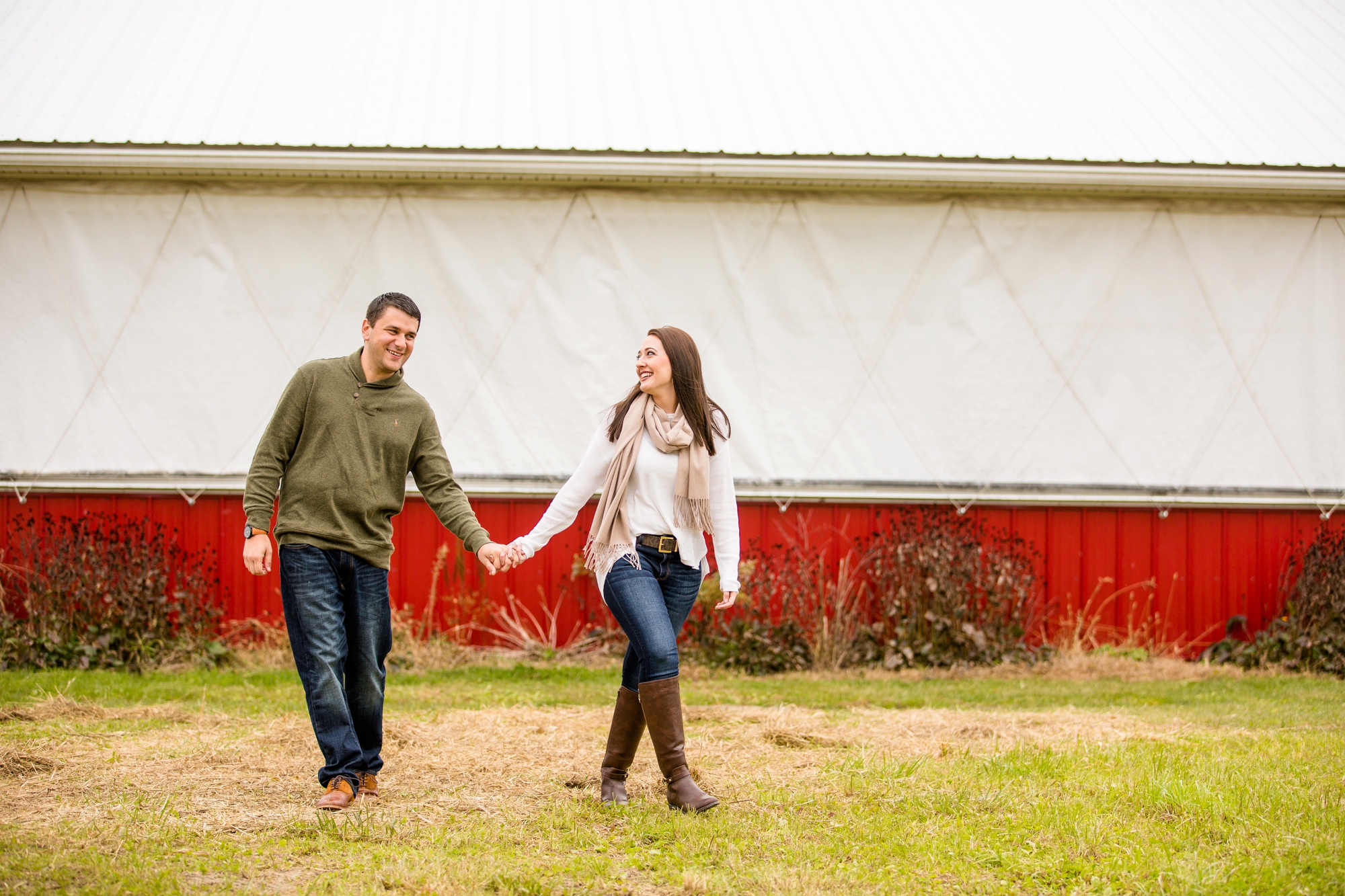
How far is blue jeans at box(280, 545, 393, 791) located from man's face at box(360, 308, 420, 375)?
2.44 ft

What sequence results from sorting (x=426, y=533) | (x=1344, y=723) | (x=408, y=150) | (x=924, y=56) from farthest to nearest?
(x=924, y=56)
(x=426, y=533)
(x=408, y=150)
(x=1344, y=723)

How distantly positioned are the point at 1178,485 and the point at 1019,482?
3.91 ft

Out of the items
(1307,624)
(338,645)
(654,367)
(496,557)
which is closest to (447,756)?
(338,645)

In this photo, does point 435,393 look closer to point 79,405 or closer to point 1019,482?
point 79,405

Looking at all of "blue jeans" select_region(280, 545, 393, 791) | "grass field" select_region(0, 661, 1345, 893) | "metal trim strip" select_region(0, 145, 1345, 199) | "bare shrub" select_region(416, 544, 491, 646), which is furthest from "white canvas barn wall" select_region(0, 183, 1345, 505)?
"blue jeans" select_region(280, 545, 393, 791)

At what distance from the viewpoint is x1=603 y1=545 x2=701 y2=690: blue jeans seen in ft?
13.0

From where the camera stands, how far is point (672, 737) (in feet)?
13.0

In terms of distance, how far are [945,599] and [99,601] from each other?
5658mm

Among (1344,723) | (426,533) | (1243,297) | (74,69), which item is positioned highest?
(74,69)

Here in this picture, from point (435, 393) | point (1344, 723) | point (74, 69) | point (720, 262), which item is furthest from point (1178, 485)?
point (74, 69)

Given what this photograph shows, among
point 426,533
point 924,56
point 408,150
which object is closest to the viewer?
point 408,150

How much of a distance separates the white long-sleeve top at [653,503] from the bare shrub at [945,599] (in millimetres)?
3560

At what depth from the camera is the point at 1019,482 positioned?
26.1ft

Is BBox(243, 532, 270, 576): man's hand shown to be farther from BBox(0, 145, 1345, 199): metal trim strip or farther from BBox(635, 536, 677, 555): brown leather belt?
BBox(0, 145, 1345, 199): metal trim strip
